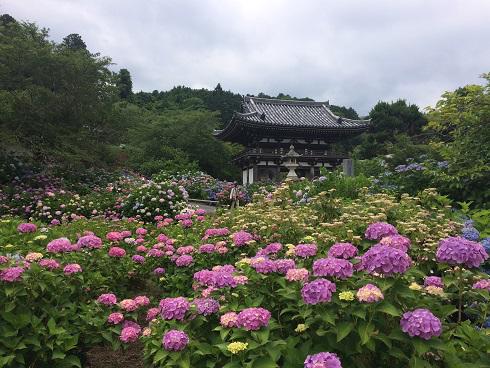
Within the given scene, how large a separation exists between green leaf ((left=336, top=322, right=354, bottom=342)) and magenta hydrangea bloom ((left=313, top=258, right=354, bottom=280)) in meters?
0.25

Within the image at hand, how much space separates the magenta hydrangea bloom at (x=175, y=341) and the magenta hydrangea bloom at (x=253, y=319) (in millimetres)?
281

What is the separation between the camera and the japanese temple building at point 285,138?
24859mm

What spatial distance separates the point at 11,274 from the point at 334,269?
1.94 meters

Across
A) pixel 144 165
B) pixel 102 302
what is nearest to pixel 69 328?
pixel 102 302

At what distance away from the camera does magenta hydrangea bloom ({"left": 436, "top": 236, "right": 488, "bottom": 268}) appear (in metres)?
2.16

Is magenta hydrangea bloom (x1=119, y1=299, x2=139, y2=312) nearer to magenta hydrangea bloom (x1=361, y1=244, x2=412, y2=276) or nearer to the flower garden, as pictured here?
the flower garden

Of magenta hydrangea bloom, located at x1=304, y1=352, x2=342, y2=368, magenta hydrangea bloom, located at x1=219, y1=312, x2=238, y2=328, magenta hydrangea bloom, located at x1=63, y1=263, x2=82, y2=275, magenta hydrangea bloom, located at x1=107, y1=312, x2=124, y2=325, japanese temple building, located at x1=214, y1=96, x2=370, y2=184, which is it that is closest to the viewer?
magenta hydrangea bloom, located at x1=304, y1=352, x2=342, y2=368

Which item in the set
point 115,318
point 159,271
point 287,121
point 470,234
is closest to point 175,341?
point 115,318

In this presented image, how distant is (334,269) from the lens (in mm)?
2061

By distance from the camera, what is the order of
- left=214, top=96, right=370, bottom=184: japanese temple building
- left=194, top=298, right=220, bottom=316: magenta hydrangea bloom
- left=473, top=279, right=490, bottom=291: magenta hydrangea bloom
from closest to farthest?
1. left=194, top=298, right=220, bottom=316: magenta hydrangea bloom
2. left=473, top=279, right=490, bottom=291: magenta hydrangea bloom
3. left=214, top=96, right=370, bottom=184: japanese temple building

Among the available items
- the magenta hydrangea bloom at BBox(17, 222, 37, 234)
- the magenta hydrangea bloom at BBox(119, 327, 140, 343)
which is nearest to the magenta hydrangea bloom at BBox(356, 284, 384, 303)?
the magenta hydrangea bloom at BBox(119, 327, 140, 343)

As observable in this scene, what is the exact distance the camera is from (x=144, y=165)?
25.1 meters

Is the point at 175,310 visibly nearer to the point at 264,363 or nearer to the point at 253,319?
the point at 253,319

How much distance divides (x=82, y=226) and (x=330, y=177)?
4.92m
